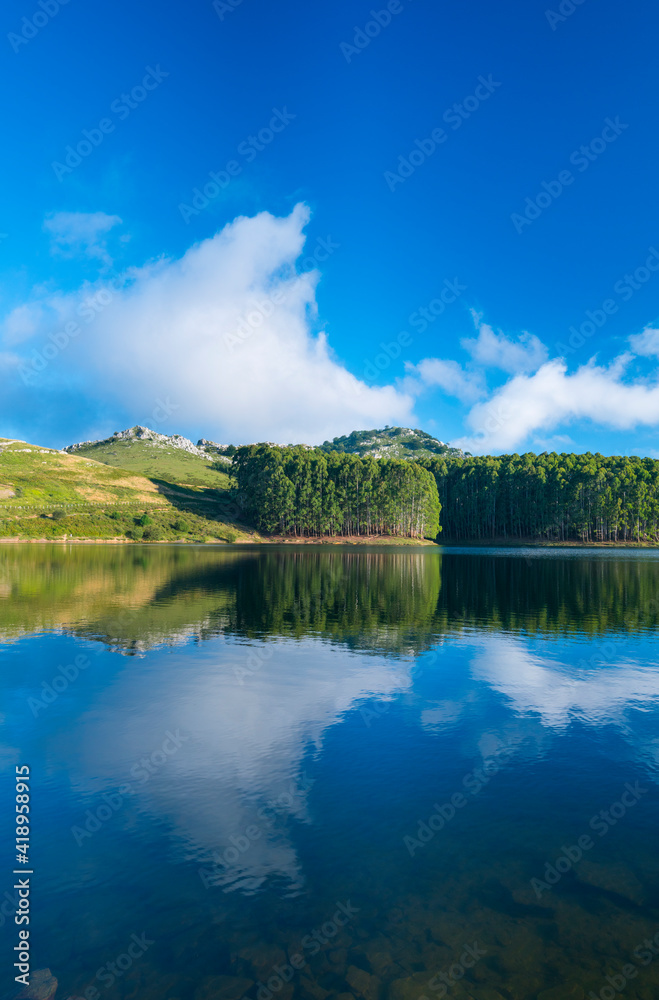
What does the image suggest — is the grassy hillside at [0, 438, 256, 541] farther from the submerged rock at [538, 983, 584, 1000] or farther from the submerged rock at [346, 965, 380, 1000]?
the submerged rock at [538, 983, 584, 1000]

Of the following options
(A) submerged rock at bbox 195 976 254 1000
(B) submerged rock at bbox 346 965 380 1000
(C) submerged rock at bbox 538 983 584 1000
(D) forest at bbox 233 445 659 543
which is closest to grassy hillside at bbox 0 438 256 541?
(D) forest at bbox 233 445 659 543

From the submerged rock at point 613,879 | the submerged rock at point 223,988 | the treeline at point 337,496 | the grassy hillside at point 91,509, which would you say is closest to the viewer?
the submerged rock at point 223,988

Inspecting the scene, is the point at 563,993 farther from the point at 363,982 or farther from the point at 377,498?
the point at 377,498

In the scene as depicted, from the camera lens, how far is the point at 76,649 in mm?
29562

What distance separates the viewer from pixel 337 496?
18738cm

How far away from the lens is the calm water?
910 cm

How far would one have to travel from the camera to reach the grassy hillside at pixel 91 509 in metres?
140

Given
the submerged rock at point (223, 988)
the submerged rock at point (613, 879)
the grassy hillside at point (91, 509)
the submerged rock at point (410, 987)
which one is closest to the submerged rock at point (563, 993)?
the submerged rock at point (410, 987)

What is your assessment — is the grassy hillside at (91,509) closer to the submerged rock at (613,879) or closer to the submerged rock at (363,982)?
the submerged rock at (363,982)

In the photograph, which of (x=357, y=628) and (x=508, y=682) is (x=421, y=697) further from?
(x=357, y=628)

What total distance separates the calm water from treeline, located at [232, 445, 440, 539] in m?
150

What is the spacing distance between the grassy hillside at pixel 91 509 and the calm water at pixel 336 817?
12018 cm

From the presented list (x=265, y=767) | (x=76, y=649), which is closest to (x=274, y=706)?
(x=265, y=767)

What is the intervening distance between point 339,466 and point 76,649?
541ft
